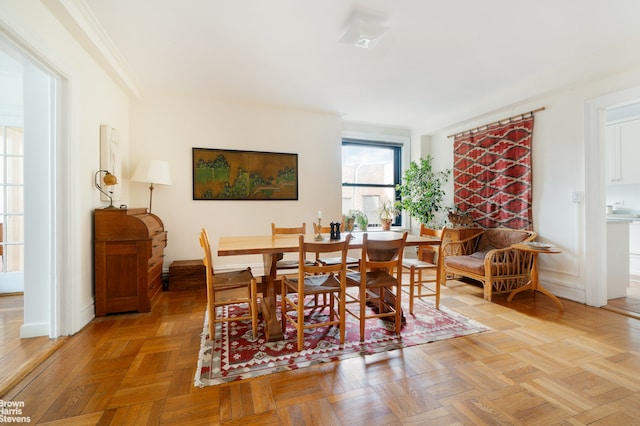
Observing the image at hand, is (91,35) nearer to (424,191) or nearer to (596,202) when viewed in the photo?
(424,191)

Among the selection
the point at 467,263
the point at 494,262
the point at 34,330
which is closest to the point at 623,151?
the point at 494,262

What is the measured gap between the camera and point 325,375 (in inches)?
72.3

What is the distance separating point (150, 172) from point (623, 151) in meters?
7.12

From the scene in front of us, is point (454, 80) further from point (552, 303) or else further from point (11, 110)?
point (11, 110)

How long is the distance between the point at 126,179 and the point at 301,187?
2.41m

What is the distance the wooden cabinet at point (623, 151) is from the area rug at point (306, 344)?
13.9 ft

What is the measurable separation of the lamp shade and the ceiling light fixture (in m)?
2.62

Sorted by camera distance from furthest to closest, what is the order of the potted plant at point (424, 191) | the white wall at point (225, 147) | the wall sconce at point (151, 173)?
the potted plant at point (424, 191), the white wall at point (225, 147), the wall sconce at point (151, 173)

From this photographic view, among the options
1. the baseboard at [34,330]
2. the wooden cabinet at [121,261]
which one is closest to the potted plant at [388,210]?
the wooden cabinet at [121,261]

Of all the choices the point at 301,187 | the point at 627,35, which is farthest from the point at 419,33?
the point at 301,187

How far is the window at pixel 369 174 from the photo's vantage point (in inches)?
212

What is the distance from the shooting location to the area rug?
191 centimetres

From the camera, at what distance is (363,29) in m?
2.38

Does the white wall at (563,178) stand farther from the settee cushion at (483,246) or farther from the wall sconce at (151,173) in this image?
the wall sconce at (151,173)
